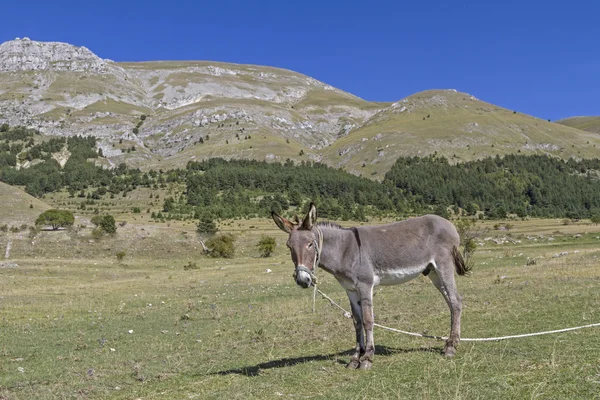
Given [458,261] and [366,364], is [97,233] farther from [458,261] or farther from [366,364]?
[458,261]

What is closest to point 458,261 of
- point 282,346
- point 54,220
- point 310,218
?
point 310,218

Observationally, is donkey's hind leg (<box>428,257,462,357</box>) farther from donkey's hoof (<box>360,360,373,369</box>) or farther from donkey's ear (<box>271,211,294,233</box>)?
donkey's ear (<box>271,211,294,233</box>)

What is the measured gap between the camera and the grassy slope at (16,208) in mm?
75750

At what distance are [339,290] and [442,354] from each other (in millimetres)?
17759

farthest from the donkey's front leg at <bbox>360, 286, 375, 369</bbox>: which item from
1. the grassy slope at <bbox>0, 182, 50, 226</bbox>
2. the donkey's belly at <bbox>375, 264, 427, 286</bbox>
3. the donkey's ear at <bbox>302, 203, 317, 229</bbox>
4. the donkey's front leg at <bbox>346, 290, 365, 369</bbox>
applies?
the grassy slope at <bbox>0, 182, 50, 226</bbox>

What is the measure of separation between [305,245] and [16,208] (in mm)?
93860

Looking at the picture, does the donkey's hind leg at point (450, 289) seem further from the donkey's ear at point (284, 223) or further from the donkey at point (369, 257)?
the donkey's ear at point (284, 223)

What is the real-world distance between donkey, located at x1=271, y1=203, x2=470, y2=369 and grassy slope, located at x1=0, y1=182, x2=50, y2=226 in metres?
78.8

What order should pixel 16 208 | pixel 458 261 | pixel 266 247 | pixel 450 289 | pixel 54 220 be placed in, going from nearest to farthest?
pixel 450 289
pixel 458 261
pixel 266 247
pixel 54 220
pixel 16 208

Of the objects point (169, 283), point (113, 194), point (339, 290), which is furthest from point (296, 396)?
point (113, 194)

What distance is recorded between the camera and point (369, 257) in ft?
30.0

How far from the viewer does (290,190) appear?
16512 cm

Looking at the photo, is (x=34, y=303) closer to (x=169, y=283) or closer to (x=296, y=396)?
(x=169, y=283)

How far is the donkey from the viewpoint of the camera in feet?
28.6
